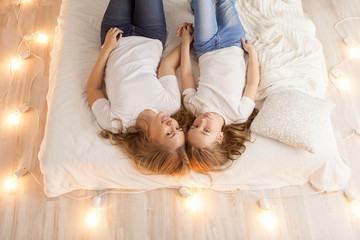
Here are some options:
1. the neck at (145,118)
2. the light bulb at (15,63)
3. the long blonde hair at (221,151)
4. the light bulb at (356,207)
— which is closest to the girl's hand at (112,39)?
the neck at (145,118)

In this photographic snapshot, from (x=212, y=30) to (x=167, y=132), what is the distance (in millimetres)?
639

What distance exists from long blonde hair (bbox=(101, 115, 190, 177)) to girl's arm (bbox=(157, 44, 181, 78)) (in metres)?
0.35

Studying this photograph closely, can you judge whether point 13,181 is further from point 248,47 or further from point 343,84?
point 343,84

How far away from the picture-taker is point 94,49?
1695 millimetres

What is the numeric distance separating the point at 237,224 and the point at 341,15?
170cm

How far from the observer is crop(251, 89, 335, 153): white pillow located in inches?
53.0

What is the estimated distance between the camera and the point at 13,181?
161 cm

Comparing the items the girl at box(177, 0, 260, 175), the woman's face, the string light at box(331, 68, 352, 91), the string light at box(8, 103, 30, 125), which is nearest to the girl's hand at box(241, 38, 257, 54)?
the girl at box(177, 0, 260, 175)

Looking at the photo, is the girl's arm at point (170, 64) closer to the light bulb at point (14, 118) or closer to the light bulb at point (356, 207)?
the light bulb at point (14, 118)

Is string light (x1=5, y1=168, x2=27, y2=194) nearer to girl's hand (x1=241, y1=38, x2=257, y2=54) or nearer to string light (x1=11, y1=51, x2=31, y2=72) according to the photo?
string light (x1=11, y1=51, x2=31, y2=72)

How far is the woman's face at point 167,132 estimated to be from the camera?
1.31 metres

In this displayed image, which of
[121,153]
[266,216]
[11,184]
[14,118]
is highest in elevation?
[121,153]

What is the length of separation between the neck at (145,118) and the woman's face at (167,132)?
0.04m

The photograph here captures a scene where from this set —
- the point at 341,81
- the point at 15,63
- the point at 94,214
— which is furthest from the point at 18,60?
the point at 341,81
